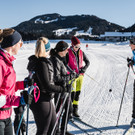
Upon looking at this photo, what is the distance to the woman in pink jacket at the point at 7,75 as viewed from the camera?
165 cm

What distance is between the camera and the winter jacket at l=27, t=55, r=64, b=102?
2076 millimetres

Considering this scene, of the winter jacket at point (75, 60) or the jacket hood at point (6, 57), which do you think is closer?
the jacket hood at point (6, 57)

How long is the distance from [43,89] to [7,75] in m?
0.62

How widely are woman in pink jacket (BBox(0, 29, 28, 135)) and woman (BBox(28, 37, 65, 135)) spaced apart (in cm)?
37

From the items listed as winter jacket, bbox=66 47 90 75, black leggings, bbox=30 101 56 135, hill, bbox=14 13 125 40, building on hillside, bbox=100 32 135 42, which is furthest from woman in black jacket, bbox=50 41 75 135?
hill, bbox=14 13 125 40

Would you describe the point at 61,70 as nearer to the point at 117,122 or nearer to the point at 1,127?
the point at 1,127

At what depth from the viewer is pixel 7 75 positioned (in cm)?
168

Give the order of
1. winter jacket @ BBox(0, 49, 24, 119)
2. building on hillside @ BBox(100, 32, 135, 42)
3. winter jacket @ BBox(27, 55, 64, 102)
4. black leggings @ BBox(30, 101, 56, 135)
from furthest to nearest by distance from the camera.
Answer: building on hillside @ BBox(100, 32, 135, 42)
black leggings @ BBox(30, 101, 56, 135)
winter jacket @ BBox(27, 55, 64, 102)
winter jacket @ BBox(0, 49, 24, 119)

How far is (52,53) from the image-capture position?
289 centimetres

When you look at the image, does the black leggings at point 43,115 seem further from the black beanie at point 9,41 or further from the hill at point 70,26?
the hill at point 70,26

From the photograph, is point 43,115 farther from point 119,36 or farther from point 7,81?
point 119,36

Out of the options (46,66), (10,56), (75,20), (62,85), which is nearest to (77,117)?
(62,85)

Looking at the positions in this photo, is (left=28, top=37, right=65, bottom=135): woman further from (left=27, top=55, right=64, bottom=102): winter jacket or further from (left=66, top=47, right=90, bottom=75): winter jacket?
(left=66, top=47, right=90, bottom=75): winter jacket

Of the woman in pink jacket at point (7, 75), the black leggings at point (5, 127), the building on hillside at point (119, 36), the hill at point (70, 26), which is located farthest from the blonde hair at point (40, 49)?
the hill at point (70, 26)
